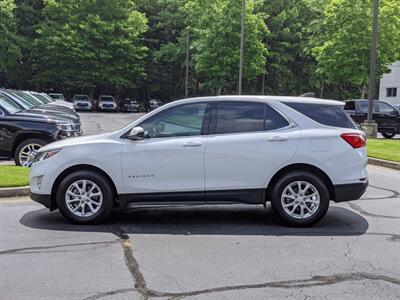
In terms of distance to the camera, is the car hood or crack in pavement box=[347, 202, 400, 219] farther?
crack in pavement box=[347, 202, 400, 219]

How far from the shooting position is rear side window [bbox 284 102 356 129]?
7480 mm

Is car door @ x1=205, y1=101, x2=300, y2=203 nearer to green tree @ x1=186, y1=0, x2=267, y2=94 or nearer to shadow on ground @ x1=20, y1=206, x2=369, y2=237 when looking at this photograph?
shadow on ground @ x1=20, y1=206, x2=369, y2=237

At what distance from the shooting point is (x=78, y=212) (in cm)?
741

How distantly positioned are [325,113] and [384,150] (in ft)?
34.7

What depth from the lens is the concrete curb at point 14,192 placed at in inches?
367

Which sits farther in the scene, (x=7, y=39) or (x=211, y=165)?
(x=7, y=39)

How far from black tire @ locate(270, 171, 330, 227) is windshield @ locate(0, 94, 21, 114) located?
7.27 m

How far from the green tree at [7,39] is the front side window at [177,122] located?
150ft

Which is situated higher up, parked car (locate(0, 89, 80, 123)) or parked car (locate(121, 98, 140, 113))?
parked car (locate(0, 89, 80, 123))

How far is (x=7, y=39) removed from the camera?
4969cm

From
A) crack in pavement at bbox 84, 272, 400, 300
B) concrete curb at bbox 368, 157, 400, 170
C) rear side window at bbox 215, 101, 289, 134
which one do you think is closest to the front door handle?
rear side window at bbox 215, 101, 289, 134

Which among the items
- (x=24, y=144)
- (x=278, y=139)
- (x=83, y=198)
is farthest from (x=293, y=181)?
(x=24, y=144)

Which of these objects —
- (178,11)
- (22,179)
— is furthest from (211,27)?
(22,179)

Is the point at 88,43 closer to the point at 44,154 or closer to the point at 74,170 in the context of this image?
the point at 44,154
